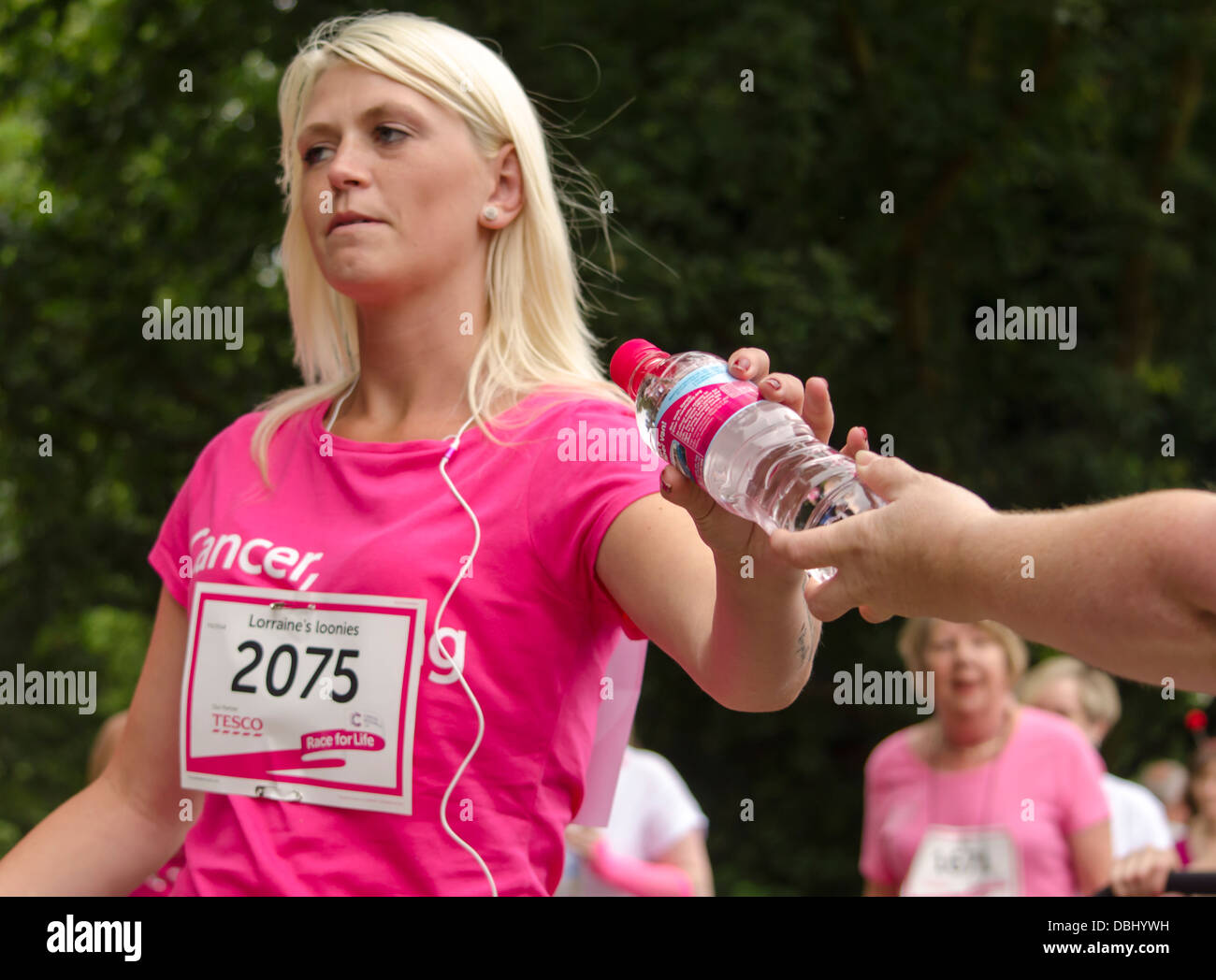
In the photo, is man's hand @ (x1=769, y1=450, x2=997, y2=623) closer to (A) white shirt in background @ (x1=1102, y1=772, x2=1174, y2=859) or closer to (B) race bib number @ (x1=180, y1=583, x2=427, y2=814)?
(B) race bib number @ (x1=180, y1=583, x2=427, y2=814)

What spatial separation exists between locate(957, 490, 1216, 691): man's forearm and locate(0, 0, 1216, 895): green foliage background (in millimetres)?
5126

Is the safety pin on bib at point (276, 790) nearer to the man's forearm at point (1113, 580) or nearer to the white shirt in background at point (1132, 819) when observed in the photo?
the man's forearm at point (1113, 580)

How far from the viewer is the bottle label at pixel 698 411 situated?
55.1 inches

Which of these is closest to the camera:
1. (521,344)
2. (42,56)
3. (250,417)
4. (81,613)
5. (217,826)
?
(217,826)

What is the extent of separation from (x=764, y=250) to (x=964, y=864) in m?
3.89

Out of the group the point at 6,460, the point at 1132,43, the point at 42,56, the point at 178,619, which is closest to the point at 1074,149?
the point at 1132,43

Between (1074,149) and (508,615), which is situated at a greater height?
(1074,149)

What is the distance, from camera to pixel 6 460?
6.98 m

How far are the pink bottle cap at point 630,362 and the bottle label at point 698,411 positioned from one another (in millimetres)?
138

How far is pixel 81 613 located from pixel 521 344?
19.7ft

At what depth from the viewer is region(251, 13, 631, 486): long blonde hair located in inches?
76.1

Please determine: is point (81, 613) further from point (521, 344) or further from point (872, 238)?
point (521, 344)

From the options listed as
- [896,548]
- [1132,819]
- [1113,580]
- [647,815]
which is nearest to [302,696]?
[896,548]

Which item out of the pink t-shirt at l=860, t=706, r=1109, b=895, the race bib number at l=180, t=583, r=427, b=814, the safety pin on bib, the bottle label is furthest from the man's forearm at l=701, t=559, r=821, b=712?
the pink t-shirt at l=860, t=706, r=1109, b=895
